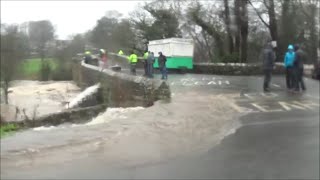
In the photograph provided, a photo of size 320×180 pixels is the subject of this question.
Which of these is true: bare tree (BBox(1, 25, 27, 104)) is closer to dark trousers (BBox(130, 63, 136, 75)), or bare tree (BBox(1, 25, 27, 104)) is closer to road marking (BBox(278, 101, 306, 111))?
dark trousers (BBox(130, 63, 136, 75))

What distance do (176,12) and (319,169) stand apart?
8.85 m

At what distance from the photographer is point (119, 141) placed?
1238 centimetres

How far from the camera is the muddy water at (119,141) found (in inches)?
437

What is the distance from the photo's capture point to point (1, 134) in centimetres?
1415

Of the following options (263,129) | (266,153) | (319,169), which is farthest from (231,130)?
(319,169)

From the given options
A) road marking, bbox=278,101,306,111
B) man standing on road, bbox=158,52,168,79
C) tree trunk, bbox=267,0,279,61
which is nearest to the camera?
man standing on road, bbox=158,52,168,79

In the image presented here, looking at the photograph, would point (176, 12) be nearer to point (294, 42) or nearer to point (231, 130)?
point (294, 42)

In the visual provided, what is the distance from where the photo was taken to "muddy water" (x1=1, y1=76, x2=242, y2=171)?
11.1 meters

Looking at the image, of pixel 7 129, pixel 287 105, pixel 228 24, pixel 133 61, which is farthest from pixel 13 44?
pixel 287 105

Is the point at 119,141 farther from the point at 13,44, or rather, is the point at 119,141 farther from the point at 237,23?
the point at 237,23

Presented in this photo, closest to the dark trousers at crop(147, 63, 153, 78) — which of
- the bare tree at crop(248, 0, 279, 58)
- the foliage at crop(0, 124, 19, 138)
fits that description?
the bare tree at crop(248, 0, 279, 58)

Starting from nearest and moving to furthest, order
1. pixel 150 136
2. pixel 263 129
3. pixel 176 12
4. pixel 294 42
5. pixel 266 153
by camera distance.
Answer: pixel 176 12 < pixel 294 42 < pixel 266 153 < pixel 150 136 < pixel 263 129

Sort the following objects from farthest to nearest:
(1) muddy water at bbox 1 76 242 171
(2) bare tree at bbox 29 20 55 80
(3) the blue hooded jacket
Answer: (1) muddy water at bbox 1 76 242 171
(3) the blue hooded jacket
(2) bare tree at bbox 29 20 55 80

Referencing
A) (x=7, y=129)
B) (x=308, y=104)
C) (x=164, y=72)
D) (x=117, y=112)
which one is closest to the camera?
(x=164, y=72)
